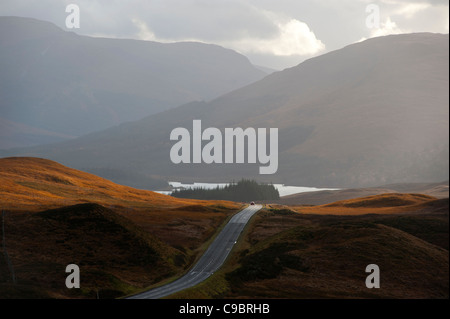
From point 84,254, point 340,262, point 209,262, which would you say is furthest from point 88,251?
point 340,262

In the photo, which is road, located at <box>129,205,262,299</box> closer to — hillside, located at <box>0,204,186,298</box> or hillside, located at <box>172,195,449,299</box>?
hillside, located at <box>172,195,449,299</box>

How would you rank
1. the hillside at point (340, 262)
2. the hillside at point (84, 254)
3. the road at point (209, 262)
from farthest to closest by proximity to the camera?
1. the hillside at point (340, 262)
2. the hillside at point (84, 254)
3. the road at point (209, 262)

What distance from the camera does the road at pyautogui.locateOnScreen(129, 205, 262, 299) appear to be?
93.8m

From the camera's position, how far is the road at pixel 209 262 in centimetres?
9381

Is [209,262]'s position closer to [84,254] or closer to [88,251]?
[88,251]

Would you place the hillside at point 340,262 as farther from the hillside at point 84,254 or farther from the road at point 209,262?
the hillside at point 84,254

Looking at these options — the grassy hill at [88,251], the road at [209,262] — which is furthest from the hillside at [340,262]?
the grassy hill at [88,251]

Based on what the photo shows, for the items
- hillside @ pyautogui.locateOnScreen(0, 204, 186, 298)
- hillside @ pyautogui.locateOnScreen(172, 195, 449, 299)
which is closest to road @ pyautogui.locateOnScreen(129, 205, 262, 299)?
hillside @ pyautogui.locateOnScreen(172, 195, 449, 299)

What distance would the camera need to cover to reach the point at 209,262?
12244 centimetres

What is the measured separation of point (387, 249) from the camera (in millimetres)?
117750
